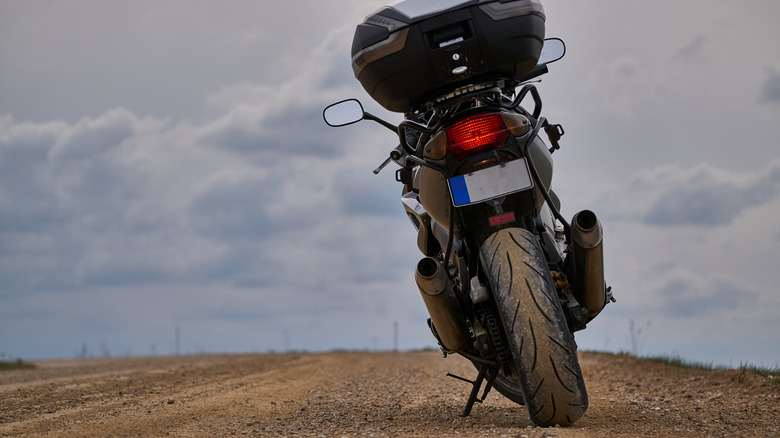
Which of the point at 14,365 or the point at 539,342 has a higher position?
the point at 14,365

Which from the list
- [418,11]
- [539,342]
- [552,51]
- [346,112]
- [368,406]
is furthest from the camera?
[368,406]

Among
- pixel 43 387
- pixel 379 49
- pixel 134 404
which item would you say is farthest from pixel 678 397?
pixel 43 387

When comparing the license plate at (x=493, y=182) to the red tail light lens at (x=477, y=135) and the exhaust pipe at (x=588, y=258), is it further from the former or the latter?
the exhaust pipe at (x=588, y=258)

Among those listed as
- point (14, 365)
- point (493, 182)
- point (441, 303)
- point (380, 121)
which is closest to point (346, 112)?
point (380, 121)

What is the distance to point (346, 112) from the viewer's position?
18.3 feet

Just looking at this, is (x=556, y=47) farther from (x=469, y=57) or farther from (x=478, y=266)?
(x=478, y=266)

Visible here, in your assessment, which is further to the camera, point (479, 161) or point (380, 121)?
point (380, 121)

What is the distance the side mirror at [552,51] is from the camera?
5.67m

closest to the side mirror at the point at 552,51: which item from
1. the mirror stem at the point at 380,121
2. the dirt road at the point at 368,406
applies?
the mirror stem at the point at 380,121

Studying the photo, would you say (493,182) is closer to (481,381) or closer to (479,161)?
(479,161)

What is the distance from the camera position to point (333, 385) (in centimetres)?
902

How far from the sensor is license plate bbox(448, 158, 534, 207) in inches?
179

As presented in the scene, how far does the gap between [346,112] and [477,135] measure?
1249 millimetres

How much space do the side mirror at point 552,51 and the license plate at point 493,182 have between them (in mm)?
1318
